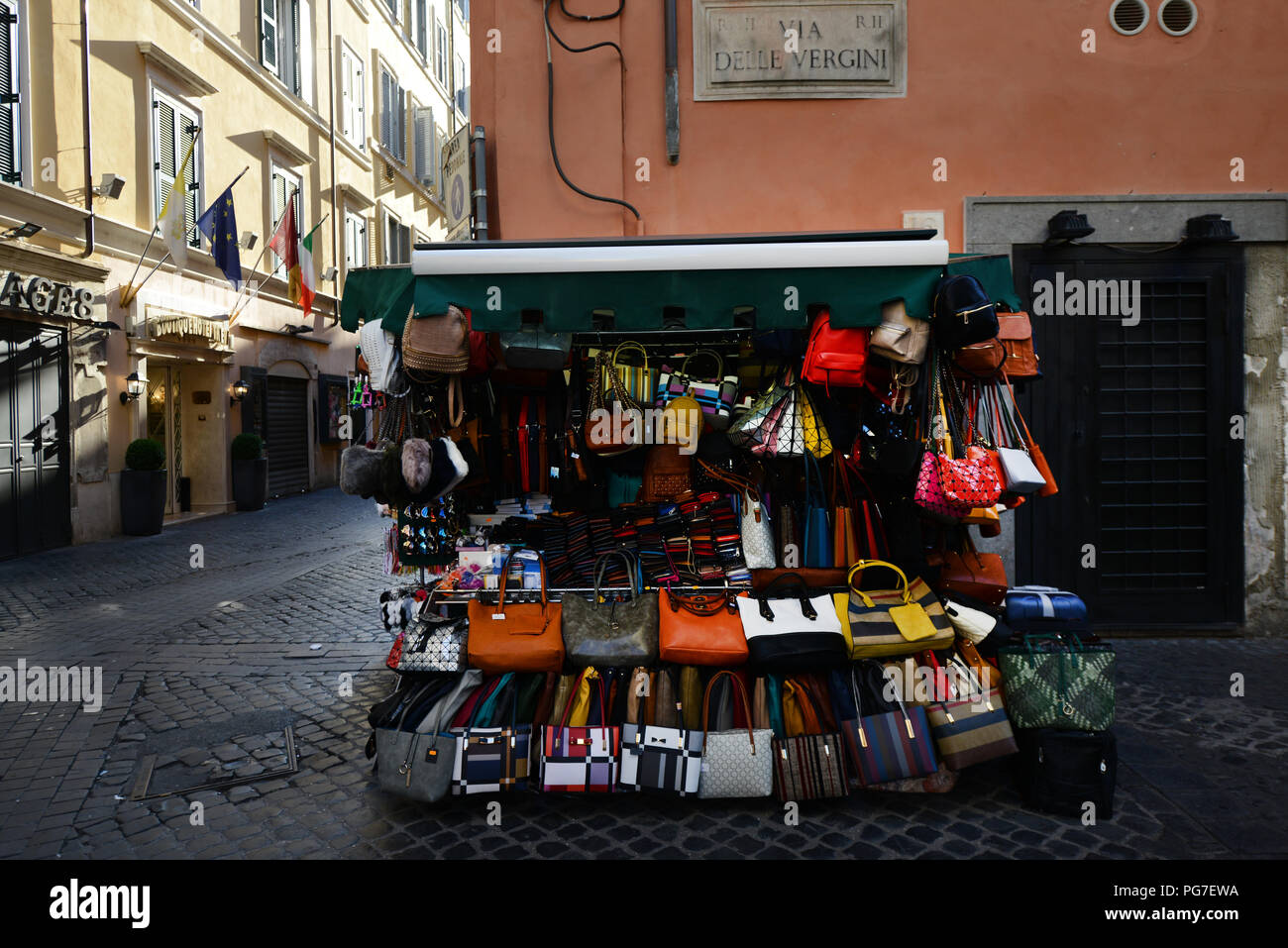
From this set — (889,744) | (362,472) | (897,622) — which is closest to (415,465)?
(362,472)

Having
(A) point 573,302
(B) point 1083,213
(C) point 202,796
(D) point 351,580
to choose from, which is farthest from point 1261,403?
(D) point 351,580

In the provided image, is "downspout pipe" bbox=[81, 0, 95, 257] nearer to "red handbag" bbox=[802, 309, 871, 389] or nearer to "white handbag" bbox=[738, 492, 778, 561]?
"white handbag" bbox=[738, 492, 778, 561]

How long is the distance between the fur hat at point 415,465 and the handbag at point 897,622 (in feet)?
7.20

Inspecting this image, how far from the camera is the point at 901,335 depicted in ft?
12.8

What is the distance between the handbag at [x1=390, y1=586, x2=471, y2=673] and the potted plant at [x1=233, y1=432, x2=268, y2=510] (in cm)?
1237

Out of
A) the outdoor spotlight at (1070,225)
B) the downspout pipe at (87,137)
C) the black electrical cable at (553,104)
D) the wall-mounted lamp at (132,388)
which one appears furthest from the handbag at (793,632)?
the wall-mounted lamp at (132,388)

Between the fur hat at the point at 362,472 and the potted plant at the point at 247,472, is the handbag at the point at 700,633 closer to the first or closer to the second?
the fur hat at the point at 362,472

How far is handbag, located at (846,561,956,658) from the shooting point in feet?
12.5

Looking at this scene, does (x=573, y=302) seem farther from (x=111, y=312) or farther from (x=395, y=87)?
(x=395, y=87)

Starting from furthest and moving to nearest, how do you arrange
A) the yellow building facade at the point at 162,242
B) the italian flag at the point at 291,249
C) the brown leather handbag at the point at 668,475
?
the italian flag at the point at 291,249, the yellow building facade at the point at 162,242, the brown leather handbag at the point at 668,475

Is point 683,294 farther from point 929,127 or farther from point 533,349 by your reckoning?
point 929,127

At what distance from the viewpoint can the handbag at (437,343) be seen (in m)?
3.92

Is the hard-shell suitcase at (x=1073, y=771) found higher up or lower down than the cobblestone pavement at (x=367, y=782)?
higher up

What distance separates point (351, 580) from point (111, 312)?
664cm
